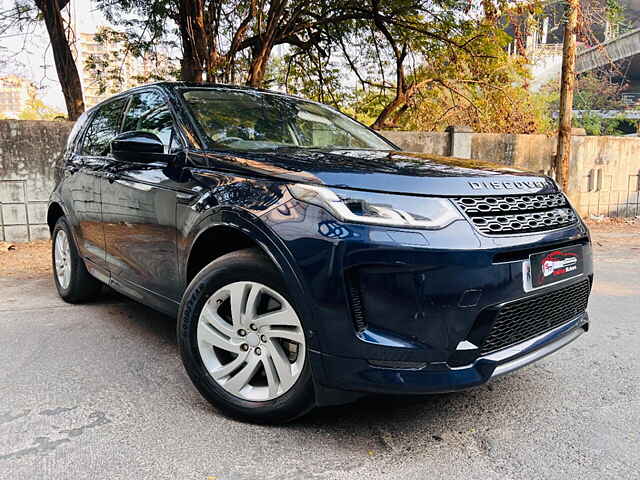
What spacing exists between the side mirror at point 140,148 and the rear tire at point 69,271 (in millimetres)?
1555

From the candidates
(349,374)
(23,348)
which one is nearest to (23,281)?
(23,348)

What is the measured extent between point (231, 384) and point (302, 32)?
10.2 metres

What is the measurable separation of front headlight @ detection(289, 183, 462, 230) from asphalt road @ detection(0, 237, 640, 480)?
0.95 m

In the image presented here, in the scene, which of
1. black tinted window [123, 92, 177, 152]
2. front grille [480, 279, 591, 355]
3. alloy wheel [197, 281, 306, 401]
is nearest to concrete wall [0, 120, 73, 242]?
black tinted window [123, 92, 177, 152]

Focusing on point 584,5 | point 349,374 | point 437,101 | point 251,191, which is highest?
point 584,5

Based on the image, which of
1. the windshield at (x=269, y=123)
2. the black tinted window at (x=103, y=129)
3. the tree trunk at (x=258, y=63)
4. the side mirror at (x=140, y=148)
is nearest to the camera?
the side mirror at (x=140, y=148)

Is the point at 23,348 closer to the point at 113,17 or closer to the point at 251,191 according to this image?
the point at 251,191

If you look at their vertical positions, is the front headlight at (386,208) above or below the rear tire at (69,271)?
above

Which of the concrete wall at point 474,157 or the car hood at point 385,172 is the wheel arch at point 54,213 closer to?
the car hood at point 385,172

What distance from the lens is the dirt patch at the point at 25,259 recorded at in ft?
18.5

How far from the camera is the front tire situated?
7.16ft

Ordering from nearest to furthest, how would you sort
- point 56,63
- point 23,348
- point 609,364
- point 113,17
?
point 609,364 → point 23,348 → point 56,63 → point 113,17

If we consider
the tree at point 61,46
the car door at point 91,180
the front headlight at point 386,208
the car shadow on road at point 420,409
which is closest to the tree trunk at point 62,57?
the tree at point 61,46

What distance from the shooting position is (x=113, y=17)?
1015 centimetres
